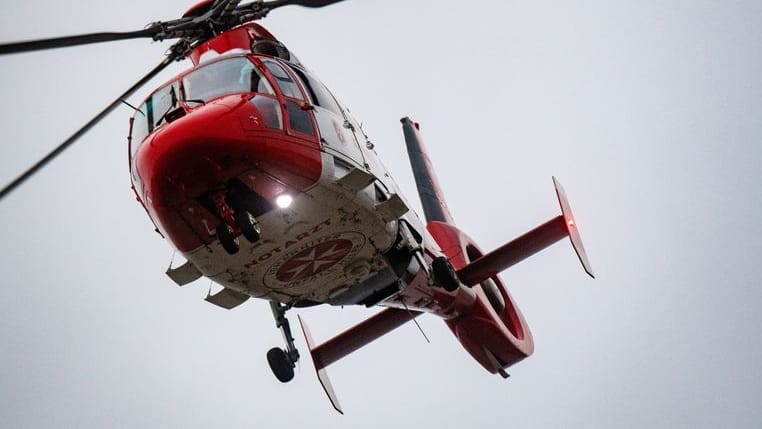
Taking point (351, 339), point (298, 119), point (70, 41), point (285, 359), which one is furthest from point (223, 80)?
point (351, 339)

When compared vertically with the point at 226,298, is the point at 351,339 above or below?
below

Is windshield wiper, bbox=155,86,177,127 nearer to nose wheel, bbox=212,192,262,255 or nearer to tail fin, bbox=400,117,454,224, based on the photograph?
nose wheel, bbox=212,192,262,255

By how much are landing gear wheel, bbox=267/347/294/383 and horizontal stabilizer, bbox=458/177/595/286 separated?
3722 mm

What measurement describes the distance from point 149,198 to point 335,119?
259 cm

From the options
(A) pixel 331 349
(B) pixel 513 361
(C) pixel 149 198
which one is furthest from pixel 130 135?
(B) pixel 513 361

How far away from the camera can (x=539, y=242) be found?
47.1ft

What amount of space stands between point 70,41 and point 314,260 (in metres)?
4.72

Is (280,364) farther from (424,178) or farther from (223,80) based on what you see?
(424,178)

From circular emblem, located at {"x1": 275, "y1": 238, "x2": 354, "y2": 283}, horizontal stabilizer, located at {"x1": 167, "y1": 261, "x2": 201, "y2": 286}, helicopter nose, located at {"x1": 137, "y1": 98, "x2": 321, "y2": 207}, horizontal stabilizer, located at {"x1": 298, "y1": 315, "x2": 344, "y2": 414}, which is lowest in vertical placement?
horizontal stabilizer, located at {"x1": 298, "y1": 315, "x2": 344, "y2": 414}

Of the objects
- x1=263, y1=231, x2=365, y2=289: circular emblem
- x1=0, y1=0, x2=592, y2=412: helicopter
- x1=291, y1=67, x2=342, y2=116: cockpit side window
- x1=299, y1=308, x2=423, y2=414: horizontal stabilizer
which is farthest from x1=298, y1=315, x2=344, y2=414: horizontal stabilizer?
x1=291, y1=67, x2=342, y2=116: cockpit side window

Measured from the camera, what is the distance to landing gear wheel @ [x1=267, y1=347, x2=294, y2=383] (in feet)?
42.1

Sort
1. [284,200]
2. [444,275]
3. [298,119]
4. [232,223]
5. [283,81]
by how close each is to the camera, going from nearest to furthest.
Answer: [232,223], [284,200], [298,119], [283,81], [444,275]

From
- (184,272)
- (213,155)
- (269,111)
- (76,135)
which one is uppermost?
(76,135)

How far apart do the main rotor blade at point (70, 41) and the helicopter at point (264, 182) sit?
1.6 inches
